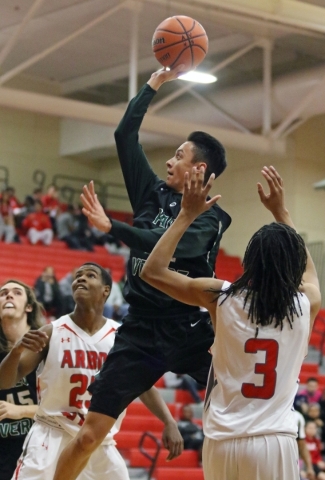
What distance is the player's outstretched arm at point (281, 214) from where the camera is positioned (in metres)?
4.03

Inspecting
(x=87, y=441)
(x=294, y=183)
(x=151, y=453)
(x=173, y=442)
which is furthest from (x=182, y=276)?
(x=294, y=183)

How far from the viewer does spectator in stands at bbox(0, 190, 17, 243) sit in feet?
60.4

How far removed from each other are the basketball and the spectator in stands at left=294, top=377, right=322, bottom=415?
24.7 feet

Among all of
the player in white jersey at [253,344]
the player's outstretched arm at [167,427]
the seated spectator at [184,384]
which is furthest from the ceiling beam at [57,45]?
the player in white jersey at [253,344]

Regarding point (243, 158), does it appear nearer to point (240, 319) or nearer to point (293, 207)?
point (293, 207)

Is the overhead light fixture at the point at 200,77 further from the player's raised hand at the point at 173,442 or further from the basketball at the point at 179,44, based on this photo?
the player's raised hand at the point at 173,442

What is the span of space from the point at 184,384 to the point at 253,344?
390 inches

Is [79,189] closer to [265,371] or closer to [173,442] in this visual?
[173,442]

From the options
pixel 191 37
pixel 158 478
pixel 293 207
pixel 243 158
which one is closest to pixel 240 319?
pixel 191 37

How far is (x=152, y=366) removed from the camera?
491 centimetres

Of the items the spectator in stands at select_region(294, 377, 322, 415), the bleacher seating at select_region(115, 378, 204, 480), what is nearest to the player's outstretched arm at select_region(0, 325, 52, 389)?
the bleacher seating at select_region(115, 378, 204, 480)

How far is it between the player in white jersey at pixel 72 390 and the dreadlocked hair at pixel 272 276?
190 cm

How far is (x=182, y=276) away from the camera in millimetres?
3971

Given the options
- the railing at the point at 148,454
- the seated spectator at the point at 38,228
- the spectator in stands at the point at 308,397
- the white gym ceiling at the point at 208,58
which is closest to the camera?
the railing at the point at 148,454
